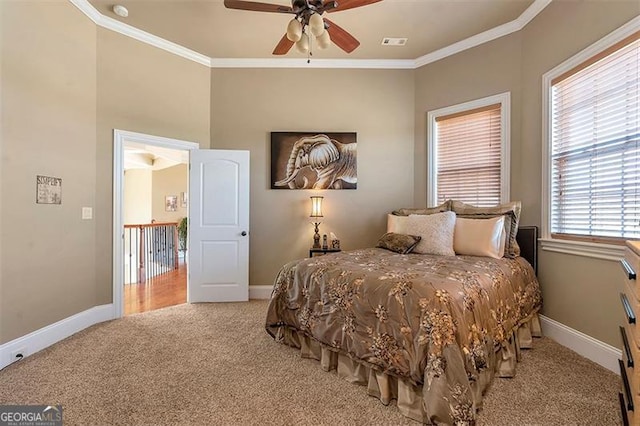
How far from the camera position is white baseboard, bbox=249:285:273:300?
13.3 feet

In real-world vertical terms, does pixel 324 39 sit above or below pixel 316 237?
above

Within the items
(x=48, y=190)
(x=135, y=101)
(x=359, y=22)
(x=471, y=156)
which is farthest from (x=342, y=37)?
(x=48, y=190)

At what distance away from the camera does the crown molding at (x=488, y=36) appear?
9.34 ft

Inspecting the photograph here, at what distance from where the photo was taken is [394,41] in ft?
11.5

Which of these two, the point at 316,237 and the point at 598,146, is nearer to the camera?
the point at 598,146

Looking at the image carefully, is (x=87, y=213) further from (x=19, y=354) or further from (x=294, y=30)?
(x=294, y=30)

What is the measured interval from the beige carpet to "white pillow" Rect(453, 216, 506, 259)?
86 centimetres

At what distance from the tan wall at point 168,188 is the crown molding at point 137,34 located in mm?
6203

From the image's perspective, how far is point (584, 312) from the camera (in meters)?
2.39

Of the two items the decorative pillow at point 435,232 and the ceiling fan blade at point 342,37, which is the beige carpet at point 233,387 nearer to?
the decorative pillow at point 435,232

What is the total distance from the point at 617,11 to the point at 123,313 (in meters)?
5.19

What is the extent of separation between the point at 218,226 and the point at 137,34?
238 centimetres

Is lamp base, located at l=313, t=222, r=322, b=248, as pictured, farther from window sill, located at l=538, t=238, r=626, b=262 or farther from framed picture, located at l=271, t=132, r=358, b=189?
window sill, located at l=538, t=238, r=626, b=262

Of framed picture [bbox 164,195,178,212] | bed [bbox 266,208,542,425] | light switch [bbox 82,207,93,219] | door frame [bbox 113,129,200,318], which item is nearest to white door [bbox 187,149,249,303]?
door frame [bbox 113,129,200,318]
